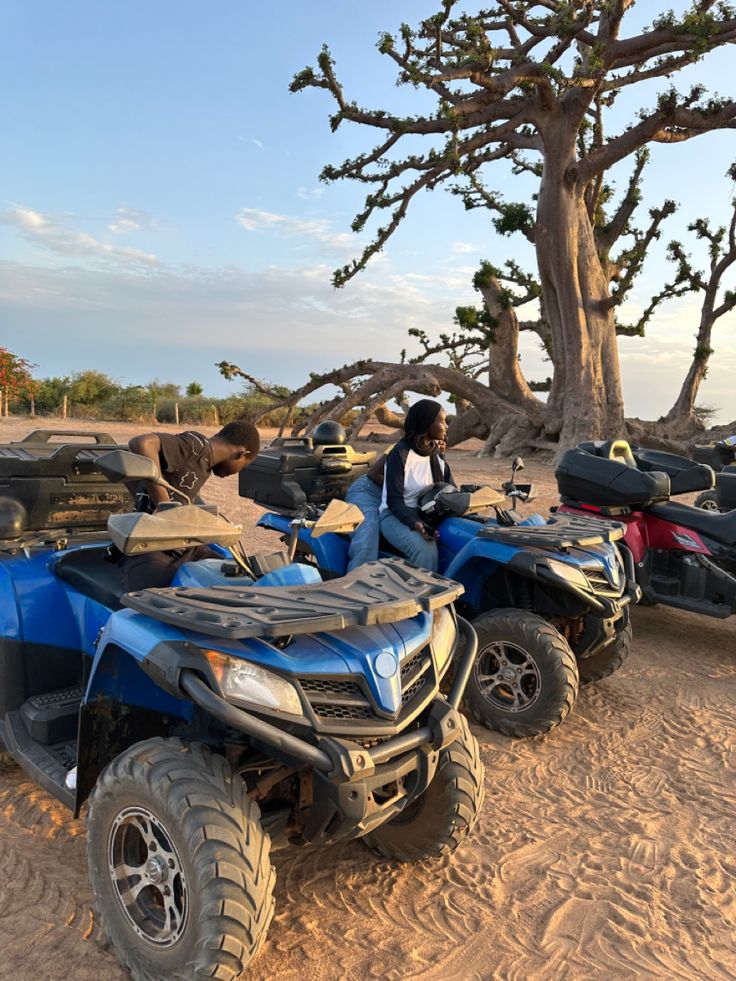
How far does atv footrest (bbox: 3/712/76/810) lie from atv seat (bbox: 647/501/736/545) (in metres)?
4.71

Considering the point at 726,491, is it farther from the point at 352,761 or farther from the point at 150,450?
the point at 352,761

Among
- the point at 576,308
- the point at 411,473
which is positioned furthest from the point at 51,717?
the point at 576,308

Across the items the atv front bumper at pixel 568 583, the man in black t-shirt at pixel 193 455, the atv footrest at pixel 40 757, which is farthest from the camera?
the atv front bumper at pixel 568 583

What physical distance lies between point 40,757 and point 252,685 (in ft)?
4.47

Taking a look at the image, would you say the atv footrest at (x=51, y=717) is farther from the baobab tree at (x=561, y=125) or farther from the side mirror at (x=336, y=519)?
the baobab tree at (x=561, y=125)

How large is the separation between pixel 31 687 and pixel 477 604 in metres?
2.49

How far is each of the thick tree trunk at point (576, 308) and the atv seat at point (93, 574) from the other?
1681 cm

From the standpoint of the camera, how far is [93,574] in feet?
10.6

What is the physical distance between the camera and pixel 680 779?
12.8ft

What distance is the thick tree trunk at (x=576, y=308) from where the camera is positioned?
18.4 meters

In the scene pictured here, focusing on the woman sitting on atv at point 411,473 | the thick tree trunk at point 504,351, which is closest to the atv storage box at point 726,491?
the woman sitting on atv at point 411,473

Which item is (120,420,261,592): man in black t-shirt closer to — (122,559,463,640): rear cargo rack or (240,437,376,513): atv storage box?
(122,559,463,640): rear cargo rack

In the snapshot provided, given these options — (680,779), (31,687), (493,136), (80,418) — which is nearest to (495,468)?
(493,136)

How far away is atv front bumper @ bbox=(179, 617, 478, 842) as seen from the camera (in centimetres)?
204
